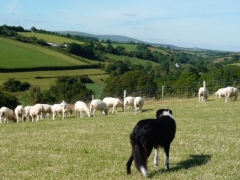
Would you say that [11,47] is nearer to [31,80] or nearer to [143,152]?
[31,80]

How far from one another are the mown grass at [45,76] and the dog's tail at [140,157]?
7435 centimetres

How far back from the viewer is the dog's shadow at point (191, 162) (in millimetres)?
8727

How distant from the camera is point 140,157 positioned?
308 inches

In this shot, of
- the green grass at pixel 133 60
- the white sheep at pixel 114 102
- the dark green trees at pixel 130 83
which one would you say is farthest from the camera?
the green grass at pixel 133 60

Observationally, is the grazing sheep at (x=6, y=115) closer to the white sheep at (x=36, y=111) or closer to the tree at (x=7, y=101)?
the white sheep at (x=36, y=111)

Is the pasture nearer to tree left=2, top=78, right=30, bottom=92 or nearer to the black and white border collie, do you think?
the black and white border collie

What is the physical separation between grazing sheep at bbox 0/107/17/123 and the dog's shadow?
22.0m

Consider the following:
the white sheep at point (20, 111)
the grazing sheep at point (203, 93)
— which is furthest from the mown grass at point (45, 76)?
the grazing sheep at point (203, 93)

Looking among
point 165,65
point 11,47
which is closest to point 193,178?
point 11,47

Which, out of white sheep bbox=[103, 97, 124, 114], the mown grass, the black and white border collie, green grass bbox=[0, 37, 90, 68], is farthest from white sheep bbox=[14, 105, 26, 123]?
green grass bbox=[0, 37, 90, 68]

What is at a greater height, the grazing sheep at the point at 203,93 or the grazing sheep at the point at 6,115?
the grazing sheep at the point at 203,93

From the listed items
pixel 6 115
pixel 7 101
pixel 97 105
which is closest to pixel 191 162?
pixel 97 105

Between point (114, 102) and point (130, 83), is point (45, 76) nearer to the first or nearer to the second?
point (130, 83)

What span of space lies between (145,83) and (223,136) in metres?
58.5
